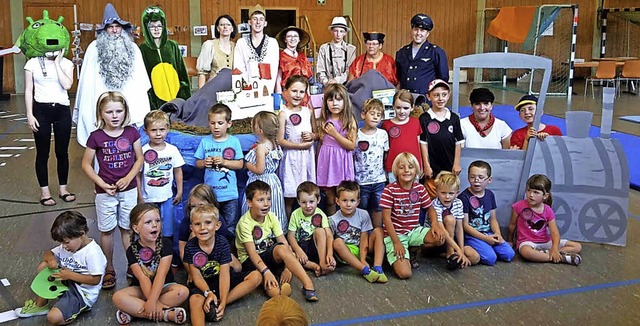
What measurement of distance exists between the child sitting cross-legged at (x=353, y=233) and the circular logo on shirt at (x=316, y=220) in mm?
130

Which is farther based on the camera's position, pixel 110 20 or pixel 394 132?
pixel 110 20

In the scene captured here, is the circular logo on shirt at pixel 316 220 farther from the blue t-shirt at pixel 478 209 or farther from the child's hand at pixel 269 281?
the blue t-shirt at pixel 478 209

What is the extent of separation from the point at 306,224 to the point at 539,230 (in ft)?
5.09

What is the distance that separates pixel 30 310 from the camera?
3242 millimetres

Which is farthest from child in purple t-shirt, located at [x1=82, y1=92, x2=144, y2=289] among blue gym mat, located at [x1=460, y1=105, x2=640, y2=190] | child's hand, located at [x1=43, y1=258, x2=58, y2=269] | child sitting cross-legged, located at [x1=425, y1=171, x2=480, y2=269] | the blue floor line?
blue gym mat, located at [x1=460, y1=105, x2=640, y2=190]

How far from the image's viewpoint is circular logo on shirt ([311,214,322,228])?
12.6 ft

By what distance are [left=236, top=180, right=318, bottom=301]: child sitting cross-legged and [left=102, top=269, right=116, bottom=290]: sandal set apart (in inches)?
29.8

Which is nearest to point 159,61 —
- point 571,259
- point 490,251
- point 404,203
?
point 404,203

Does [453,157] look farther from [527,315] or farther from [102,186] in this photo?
[102,186]

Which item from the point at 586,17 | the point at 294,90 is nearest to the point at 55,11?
Answer: the point at 294,90

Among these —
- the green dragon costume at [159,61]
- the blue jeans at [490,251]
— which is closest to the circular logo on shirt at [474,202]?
the blue jeans at [490,251]

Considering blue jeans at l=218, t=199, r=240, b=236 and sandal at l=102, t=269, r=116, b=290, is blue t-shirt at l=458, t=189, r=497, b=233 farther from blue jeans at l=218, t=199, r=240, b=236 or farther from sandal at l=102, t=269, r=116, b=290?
sandal at l=102, t=269, r=116, b=290

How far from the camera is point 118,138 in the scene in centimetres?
366

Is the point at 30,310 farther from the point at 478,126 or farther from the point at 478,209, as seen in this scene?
the point at 478,126
